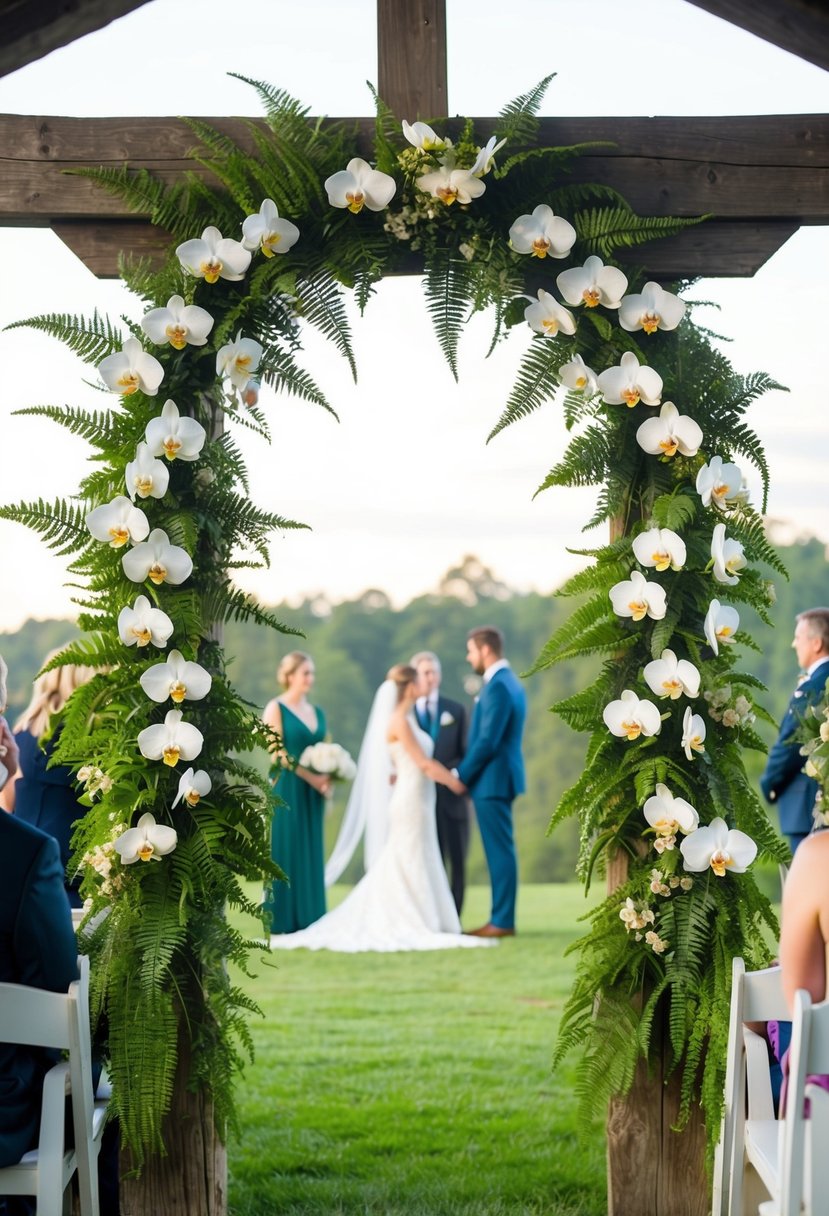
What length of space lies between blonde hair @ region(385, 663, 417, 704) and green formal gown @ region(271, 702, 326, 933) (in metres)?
0.54

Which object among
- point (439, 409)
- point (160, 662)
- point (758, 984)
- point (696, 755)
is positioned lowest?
point (758, 984)

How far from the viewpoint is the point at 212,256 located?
309 centimetres

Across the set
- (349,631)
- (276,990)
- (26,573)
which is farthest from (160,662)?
(349,631)

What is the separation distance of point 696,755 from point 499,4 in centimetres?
234

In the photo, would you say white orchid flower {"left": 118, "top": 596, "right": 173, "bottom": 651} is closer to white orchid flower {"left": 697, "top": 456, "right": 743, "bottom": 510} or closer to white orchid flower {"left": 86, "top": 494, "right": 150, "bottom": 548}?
white orchid flower {"left": 86, "top": 494, "right": 150, "bottom": 548}

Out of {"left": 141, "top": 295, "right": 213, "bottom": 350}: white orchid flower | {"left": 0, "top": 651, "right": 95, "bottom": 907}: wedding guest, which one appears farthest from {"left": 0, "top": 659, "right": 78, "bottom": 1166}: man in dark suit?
{"left": 0, "top": 651, "right": 95, "bottom": 907}: wedding guest

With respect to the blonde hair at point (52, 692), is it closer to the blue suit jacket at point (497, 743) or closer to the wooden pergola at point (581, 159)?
the wooden pergola at point (581, 159)

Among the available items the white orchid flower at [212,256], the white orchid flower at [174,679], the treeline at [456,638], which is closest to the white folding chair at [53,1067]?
the white orchid flower at [174,679]

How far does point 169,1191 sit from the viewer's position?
3.08m

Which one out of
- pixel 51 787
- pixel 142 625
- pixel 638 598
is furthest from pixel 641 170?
pixel 51 787

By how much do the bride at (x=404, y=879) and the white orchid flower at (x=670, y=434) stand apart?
536 centimetres

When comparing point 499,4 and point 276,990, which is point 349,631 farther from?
point 499,4

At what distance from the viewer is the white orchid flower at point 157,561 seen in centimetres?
305

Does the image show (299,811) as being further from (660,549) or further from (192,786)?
(660,549)
